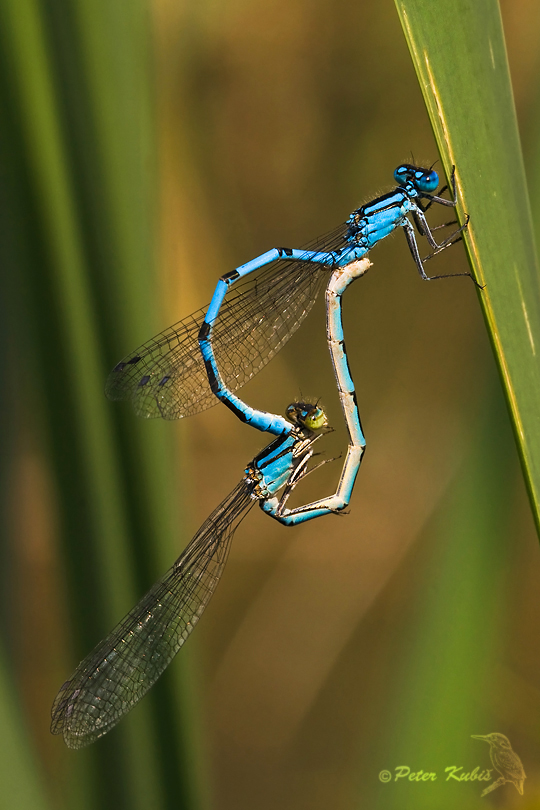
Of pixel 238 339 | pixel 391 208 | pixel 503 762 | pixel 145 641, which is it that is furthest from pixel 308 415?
pixel 503 762

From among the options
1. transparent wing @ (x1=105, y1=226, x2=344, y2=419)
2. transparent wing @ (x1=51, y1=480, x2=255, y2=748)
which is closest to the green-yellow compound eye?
transparent wing @ (x1=105, y1=226, x2=344, y2=419)

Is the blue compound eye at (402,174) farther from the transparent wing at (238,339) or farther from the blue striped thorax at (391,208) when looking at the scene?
the transparent wing at (238,339)

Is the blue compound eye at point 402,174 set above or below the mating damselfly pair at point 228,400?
above

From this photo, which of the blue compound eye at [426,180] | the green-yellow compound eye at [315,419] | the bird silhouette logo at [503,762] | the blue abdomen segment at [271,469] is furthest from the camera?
the bird silhouette logo at [503,762]

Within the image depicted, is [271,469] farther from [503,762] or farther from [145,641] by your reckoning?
[503,762]

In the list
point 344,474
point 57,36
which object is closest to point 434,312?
point 344,474

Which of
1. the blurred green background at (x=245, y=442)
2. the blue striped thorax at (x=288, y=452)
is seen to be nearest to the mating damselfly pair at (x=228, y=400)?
the blue striped thorax at (x=288, y=452)

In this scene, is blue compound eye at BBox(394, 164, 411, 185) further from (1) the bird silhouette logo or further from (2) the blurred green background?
(1) the bird silhouette logo
